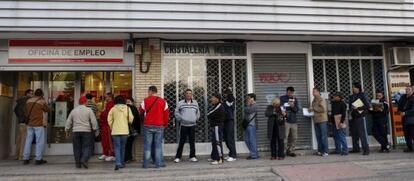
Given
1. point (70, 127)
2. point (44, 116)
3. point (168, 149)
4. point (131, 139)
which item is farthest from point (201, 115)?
point (44, 116)

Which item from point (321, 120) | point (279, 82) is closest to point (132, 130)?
point (279, 82)

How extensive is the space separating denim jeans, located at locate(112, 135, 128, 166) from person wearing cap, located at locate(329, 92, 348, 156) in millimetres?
5150

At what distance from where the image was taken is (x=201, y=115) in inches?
397

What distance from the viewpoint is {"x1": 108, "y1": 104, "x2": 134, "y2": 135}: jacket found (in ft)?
27.1

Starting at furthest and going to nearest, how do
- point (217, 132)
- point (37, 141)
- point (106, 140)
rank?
point (106, 140) < point (37, 141) < point (217, 132)

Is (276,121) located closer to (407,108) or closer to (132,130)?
(132,130)

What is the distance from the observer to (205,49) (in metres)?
10.3

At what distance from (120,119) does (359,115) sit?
5782mm

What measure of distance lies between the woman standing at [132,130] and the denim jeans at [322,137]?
4.41 meters

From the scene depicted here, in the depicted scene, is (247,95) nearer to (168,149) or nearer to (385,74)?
(168,149)

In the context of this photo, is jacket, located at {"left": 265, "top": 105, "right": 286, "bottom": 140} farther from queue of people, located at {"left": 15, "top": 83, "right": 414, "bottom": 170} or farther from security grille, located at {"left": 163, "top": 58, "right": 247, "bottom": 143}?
security grille, located at {"left": 163, "top": 58, "right": 247, "bottom": 143}

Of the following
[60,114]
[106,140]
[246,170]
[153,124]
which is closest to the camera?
[246,170]

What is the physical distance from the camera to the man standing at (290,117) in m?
9.73

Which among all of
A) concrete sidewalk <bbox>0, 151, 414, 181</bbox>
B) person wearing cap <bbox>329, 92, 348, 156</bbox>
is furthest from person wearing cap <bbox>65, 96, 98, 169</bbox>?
person wearing cap <bbox>329, 92, 348, 156</bbox>
